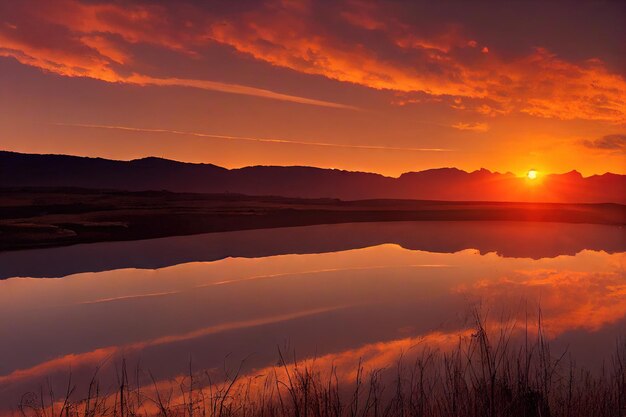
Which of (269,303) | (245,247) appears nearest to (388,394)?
(269,303)

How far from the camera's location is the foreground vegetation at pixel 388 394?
595 centimetres

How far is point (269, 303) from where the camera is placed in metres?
14.1

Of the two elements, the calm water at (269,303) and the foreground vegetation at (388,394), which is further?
the calm water at (269,303)

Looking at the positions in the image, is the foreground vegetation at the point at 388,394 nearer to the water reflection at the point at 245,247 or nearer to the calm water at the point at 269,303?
the calm water at the point at 269,303

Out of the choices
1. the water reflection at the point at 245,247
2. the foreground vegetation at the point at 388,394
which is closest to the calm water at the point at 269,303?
the water reflection at the point at 245,247

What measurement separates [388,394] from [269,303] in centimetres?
704

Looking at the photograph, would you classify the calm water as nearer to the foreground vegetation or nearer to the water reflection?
the water reflection

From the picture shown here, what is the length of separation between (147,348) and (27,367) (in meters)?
2.04

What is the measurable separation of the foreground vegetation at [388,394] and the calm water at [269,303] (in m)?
0.75

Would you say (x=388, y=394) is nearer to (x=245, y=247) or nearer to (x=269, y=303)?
(x=269, y=303)

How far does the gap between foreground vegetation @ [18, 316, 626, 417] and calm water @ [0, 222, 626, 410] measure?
0.75 meters

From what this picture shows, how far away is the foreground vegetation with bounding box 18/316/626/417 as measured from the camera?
5949 mm

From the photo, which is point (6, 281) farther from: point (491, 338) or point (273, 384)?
point (491, 338)

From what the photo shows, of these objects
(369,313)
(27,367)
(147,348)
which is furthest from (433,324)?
(27,367)
